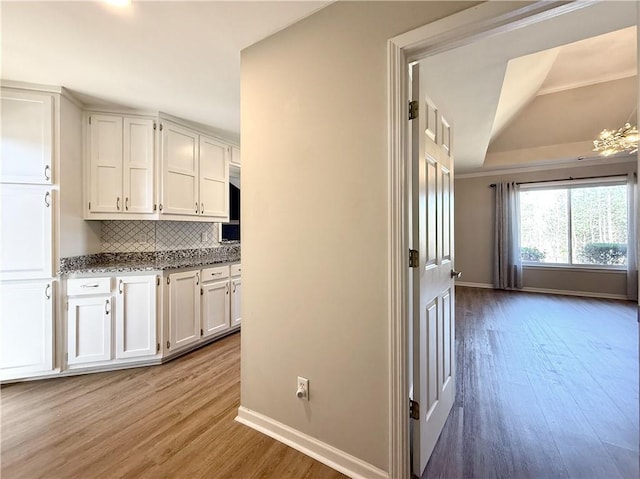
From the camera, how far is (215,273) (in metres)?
3.05

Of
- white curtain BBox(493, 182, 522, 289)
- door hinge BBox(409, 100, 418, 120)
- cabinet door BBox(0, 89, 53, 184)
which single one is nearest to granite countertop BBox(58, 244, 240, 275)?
cabinet door BBox(0, 89, 53, 184)

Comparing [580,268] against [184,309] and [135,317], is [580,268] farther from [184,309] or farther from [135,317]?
[135,317]

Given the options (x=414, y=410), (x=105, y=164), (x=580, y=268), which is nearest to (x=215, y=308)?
(x=105, y=164)

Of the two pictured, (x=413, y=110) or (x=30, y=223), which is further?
(x=30, y=223)

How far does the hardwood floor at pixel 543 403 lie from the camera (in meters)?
1.36

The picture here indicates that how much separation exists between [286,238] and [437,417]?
1.34 meters

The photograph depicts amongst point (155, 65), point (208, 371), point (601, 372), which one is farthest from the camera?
point (208, 371)

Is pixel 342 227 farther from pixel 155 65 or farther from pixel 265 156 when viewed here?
pixel 155 65

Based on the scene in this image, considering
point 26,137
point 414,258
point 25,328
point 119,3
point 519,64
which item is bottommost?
point 25,328

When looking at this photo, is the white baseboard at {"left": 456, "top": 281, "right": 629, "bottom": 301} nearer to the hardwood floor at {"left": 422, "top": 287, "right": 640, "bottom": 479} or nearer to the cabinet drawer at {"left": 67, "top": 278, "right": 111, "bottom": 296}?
the hardwood floor at {"left": 422, "top": 287, "right": 640, "bottom": 479}

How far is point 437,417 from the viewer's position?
1.57 meters

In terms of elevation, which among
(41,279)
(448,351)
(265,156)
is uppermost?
(265,156)

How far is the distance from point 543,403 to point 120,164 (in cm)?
405

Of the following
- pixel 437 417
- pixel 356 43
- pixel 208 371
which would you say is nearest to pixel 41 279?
pixel 208 371
